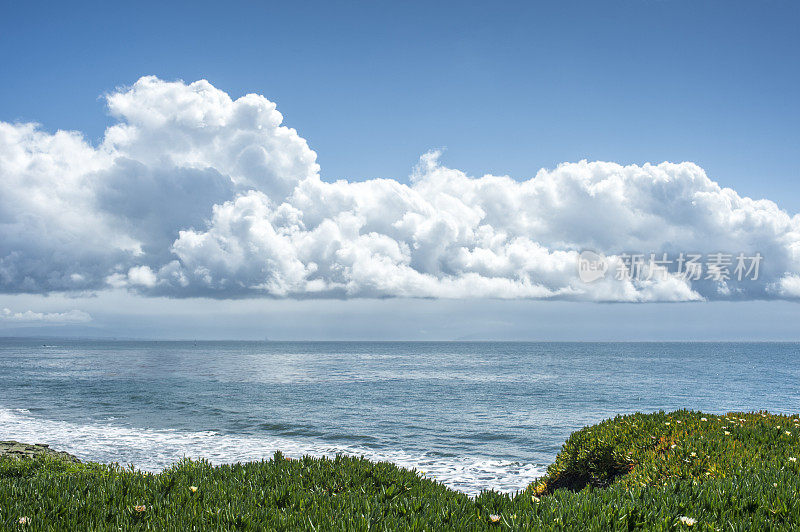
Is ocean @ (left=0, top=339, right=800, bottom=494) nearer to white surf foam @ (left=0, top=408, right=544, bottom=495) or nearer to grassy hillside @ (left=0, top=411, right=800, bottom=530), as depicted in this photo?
white surf foam @ (left=0, top=408, right=544, bottom=495)

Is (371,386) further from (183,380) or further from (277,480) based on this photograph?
(277,480)

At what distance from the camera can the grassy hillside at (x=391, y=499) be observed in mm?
5910

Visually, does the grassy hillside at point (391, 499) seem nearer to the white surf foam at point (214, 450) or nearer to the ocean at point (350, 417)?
the white surf foam at point (214, 450)

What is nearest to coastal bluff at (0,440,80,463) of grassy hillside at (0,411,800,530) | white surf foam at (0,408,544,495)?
white surf foam at (0,408,544,495)

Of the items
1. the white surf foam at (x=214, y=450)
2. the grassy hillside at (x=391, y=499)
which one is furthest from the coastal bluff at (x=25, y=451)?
the grassy hillside at (x=391, y=499)

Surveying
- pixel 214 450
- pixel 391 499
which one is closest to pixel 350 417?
pixel 214 450

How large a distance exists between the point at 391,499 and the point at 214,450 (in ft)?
65.6

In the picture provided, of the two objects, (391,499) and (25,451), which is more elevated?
(391,499)

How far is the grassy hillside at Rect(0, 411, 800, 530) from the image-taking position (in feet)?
19.4

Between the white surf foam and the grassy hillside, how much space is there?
9.21 m

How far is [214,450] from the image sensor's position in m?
24.4

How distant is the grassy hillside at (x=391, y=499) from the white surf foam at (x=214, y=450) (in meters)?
9.21

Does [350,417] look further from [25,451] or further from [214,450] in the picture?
[25,451]

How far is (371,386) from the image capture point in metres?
59.0
